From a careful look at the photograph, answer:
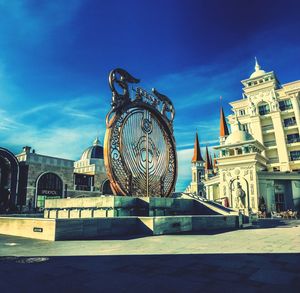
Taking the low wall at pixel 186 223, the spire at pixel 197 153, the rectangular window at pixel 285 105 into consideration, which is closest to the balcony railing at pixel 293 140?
the rectangular window at pixel 285 105

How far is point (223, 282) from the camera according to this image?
14.7 feet

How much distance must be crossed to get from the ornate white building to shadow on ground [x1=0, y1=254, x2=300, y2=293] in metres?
24.5

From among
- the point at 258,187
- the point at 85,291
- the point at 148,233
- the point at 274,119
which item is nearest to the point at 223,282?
the point at 85,291

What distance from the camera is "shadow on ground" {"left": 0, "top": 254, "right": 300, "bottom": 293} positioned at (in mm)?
4160

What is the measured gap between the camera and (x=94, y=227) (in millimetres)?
10367

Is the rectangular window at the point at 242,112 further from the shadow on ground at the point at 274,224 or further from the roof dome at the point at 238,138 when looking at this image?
the shadow on ground at the point at 274,224

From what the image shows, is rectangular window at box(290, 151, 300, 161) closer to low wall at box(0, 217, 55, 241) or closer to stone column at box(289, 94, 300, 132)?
stone column at box(289, 94, 300, 132)

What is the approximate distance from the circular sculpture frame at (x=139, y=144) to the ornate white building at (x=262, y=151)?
11799 mm

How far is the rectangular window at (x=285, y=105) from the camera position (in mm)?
43281

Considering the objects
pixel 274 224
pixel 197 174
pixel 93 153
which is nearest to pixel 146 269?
pixel 274 224

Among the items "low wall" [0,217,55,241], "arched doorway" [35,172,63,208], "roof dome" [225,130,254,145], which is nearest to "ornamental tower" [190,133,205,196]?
"roof dome" [225,130,254,145]

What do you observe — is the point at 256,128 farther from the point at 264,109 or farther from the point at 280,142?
the point at 280,142

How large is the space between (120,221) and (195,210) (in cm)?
1172

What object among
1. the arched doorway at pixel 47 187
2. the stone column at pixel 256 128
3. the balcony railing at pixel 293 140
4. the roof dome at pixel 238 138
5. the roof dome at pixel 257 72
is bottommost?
the arched doorway at pixel 47 187
